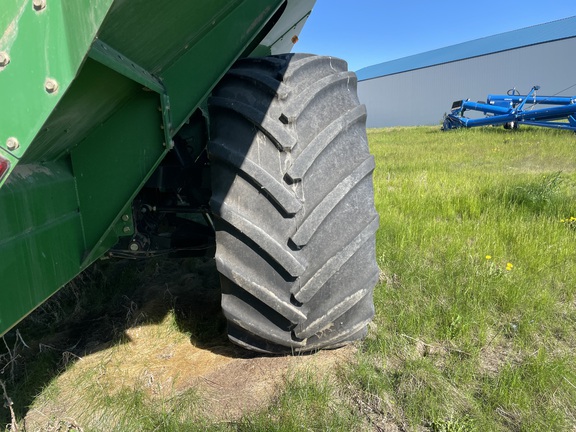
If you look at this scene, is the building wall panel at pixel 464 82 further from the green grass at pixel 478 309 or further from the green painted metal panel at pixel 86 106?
the green painted metal panel at pixel 86 106

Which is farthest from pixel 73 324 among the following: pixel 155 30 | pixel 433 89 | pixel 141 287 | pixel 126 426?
pixel 433 89

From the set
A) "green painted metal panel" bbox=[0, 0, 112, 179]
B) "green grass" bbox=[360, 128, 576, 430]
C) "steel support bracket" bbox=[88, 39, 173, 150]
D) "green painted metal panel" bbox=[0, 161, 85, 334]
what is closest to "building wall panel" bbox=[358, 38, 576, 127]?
"green grass" bbox=[360, 128, 576, 430]

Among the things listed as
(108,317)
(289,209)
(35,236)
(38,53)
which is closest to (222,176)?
(289,209)

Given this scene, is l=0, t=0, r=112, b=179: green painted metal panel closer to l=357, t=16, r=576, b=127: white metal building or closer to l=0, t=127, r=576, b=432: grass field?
l=0, t=127, r=576, b=432: grass field

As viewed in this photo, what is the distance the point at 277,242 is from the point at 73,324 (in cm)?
155

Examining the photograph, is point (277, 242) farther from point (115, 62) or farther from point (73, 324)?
point (73, 324)

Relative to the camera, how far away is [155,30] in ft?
3.69

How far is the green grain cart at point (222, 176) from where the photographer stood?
107 centimetres

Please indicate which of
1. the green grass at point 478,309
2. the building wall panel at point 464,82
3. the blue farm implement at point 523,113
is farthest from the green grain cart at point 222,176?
the building wall panel at point 464,82

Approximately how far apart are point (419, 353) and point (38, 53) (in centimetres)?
173

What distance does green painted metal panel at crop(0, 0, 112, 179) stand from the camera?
0.75 metres

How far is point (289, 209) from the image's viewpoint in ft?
4.86

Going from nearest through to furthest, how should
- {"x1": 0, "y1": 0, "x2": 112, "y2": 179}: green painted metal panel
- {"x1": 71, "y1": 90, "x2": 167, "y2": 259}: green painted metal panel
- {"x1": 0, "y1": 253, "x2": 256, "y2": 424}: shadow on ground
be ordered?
{"x1": 0, "y1": 0, "x2": 112, "y2": 179}: green painted metal panel < {"x1": 71, "y1": 90, "x2": 167, "y2": 259}: green painted metal panel < {"x1": 0, "y1": 253, "x2": 256, "y2": 424}: shadow on ground

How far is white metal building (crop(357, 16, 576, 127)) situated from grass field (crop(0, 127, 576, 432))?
82.9 feet
